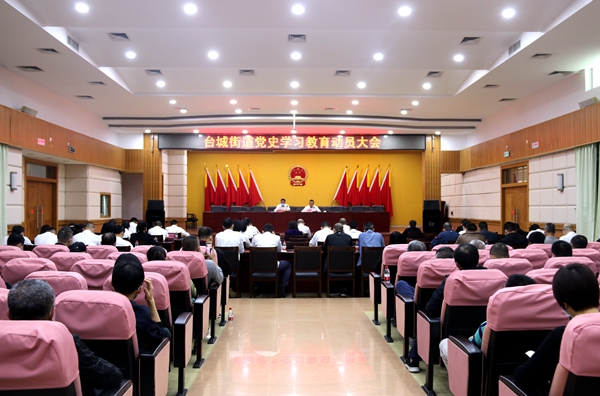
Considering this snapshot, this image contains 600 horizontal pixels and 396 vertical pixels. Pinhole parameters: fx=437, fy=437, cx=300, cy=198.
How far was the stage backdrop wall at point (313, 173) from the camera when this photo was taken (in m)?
16.6

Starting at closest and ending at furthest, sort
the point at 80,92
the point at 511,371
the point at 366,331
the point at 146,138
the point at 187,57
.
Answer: the point at 511,371 → the point at 366,331 → the point at 187,57 → the point at 80,92 → the point at 146,138

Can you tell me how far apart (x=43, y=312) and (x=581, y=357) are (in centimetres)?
199

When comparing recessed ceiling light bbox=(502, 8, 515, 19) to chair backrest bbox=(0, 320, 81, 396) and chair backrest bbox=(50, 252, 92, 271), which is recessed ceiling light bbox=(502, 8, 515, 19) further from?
chair backrest bbox=(0, 320, 81, 396)

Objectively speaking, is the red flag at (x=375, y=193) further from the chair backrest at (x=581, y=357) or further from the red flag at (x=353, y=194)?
the chair backrest at (x=581, y=357)

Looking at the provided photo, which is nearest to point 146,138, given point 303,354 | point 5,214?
point 5,214

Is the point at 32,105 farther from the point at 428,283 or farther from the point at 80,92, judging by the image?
the point at 428,283

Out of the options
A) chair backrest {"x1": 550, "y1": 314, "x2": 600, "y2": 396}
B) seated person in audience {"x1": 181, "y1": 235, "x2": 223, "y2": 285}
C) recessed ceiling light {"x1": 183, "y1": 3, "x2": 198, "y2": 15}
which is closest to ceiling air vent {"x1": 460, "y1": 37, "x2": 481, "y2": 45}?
recessed ceiling light {"x1": 183, "y1": 3, "x2": 198, "y2": 15}

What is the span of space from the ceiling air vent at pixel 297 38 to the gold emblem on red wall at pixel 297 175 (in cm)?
960

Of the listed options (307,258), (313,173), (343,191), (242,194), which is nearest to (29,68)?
(307,258)

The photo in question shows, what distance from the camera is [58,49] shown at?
7.34 m

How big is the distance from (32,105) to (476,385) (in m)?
10.3

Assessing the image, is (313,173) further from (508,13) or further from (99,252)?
(99,252)

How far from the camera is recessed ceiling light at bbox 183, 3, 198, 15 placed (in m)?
5.86

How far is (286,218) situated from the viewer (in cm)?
1361
